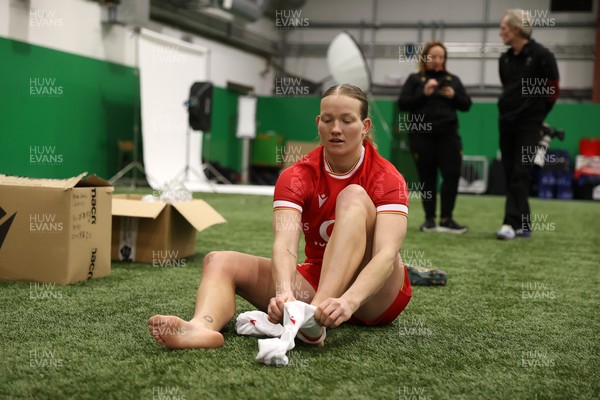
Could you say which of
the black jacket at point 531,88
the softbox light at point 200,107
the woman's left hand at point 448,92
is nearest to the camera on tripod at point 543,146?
the black jacket at point 531,88

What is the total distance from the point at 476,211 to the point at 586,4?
8008mm

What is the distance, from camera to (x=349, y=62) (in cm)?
1014

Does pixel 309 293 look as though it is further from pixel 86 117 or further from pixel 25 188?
pixel 86 117

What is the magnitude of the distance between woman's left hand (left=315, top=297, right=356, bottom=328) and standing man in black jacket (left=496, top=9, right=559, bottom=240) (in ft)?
11.0

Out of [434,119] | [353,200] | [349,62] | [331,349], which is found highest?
[349,62]

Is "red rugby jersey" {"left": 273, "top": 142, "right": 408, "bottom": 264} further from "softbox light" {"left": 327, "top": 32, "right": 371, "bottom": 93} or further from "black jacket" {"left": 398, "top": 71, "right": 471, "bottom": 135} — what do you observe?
"softbox light" {"left": 327, "top": 32, "right": 371, "bottom": 93}

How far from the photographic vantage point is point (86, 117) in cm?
852

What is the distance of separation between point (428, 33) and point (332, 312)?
45.2 feet

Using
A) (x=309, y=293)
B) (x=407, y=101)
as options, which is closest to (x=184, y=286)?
(x=309, y=293)

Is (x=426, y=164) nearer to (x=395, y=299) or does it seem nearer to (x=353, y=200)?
(x=395, y=299)

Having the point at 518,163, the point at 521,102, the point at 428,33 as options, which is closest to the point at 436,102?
the point at 521,102

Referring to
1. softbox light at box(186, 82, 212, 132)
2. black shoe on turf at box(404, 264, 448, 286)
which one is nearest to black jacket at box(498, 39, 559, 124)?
black shoe on turf at box(404, 264, 448, 286)

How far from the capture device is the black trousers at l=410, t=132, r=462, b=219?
5.02 meters

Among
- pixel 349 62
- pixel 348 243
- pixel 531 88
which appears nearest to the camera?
pixel 348 243
